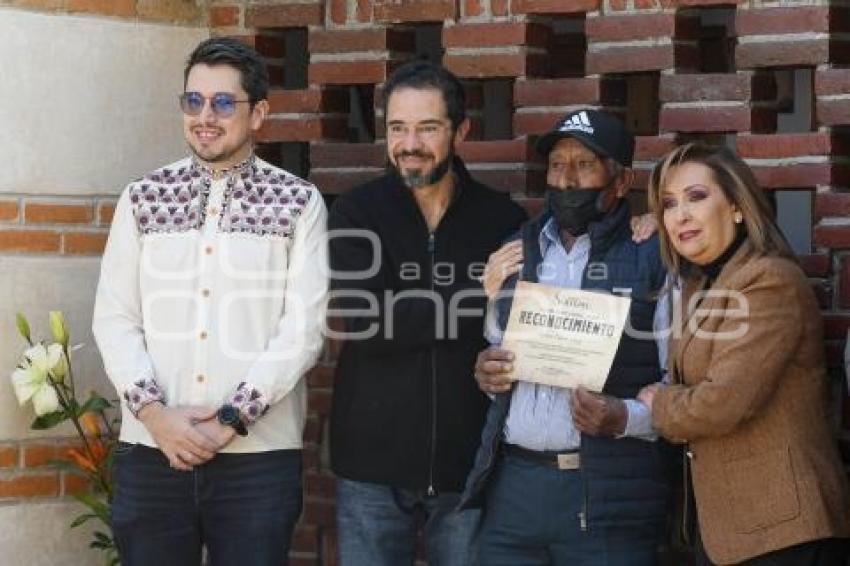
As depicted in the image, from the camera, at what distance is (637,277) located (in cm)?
529

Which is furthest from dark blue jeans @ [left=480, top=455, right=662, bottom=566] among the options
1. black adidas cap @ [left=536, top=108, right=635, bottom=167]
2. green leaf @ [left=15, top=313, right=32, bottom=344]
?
green leaf @ [left=15, top=313, right=32, bottom=344]

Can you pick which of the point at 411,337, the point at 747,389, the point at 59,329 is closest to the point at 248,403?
the point at 411,337

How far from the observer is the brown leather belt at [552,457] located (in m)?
5.26

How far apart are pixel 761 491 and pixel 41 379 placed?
7.96ft

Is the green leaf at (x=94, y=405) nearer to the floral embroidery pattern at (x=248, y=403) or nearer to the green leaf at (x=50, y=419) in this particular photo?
the green leaf at (x=50, y=419)

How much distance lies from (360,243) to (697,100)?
1.10 m

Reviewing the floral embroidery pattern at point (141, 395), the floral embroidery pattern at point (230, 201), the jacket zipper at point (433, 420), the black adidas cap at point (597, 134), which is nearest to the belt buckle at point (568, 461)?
the jacket zipper at point (433, 420)

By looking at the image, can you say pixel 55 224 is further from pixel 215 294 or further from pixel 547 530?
pixel 547 530

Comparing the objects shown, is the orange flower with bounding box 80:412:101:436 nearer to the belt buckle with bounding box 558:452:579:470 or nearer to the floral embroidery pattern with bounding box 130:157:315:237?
the floral embroidery pattern with bounding box 130:157:315:237

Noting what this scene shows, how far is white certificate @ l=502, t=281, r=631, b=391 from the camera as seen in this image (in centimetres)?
524

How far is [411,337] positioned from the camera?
548 centimetres

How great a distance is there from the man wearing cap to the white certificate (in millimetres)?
51

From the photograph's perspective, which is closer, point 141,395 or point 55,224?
point 141,395

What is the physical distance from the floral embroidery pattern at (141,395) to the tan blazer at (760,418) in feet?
4.78
